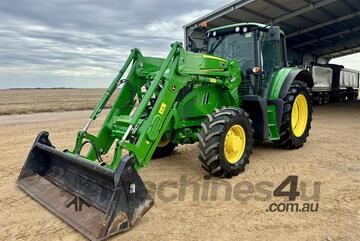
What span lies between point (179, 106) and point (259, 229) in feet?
7.59

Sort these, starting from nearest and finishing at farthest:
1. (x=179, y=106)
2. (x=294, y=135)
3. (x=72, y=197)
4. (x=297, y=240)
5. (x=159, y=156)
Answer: (x=297, y=240)
(x=72, y=197)
(x=179, y=106)
(x=159, y=156)
(x=294, y=135)

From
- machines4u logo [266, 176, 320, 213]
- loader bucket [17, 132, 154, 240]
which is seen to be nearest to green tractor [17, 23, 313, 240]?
loader bucket [17, 132, 154, 240]

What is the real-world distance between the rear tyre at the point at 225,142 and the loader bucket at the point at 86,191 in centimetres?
136

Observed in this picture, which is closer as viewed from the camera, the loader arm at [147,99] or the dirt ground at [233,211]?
the dirt ground at [233,211]

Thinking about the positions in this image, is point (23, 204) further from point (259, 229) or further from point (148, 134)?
point (259, 229)

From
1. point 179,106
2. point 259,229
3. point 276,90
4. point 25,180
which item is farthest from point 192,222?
point 276,90

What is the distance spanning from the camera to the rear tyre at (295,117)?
6688 mm

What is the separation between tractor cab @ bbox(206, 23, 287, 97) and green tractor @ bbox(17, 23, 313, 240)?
19 millimetres

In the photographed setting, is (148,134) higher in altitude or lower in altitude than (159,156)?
higher

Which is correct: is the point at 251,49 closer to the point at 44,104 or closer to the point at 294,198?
the point at 294,198

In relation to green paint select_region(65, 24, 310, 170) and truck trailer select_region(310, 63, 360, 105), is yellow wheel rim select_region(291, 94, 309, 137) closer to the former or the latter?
green paint select_region(65, 24, 310, 170)

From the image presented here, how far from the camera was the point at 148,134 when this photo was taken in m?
4.21

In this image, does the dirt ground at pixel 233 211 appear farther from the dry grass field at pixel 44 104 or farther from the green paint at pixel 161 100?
the dry grass field at pixel 44 104

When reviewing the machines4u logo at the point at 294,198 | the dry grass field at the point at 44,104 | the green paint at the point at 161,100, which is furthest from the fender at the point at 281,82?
the dry grass field at the point at 44,104
